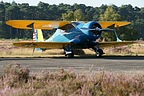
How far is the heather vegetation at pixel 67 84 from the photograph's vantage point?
8570 millimetres

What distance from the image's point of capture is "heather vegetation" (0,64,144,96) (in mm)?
8570

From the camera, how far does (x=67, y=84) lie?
30.7 ft

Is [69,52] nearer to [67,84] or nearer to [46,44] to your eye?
[46,44]

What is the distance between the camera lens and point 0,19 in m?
140

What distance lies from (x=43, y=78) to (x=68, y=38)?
19277 mm

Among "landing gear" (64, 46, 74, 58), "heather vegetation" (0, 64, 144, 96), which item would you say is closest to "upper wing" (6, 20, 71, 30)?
"landing gear" (64, 46, 74, 58)

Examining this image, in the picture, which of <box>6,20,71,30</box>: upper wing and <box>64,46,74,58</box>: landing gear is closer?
<box>64,46,74,58</box>: landing gear

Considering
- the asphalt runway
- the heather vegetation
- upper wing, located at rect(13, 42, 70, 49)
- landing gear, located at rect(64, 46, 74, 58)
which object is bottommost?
landing gear, located at rect(64, 46, 74, 58)

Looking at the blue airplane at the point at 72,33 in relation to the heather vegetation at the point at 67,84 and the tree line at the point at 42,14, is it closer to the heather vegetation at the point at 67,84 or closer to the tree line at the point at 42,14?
the heather vegetation at the point at 67,84

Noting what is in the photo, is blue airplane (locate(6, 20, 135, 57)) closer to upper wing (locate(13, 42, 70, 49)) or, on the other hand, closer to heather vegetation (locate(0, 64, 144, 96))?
upper wing (locate(13, 42, 70, 49))

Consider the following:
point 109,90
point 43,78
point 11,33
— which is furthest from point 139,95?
point 11,33

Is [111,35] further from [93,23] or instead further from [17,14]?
[17,14]

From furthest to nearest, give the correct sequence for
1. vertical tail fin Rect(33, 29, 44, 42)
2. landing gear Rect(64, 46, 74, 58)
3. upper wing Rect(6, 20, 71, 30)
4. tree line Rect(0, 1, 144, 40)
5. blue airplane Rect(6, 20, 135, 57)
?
1. tree line Rect(0, 1, 144, 40)
2. vertical tail fin Rect(33, 29, 44, 42)
3. upper wing Rect(6, 20, 71, 30)
4. blue airplane Rect(6, 20, 135, 57)
5. landing gear Rect(64, 46, 74, 58)

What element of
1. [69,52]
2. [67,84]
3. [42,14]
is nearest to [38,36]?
[69,52]
